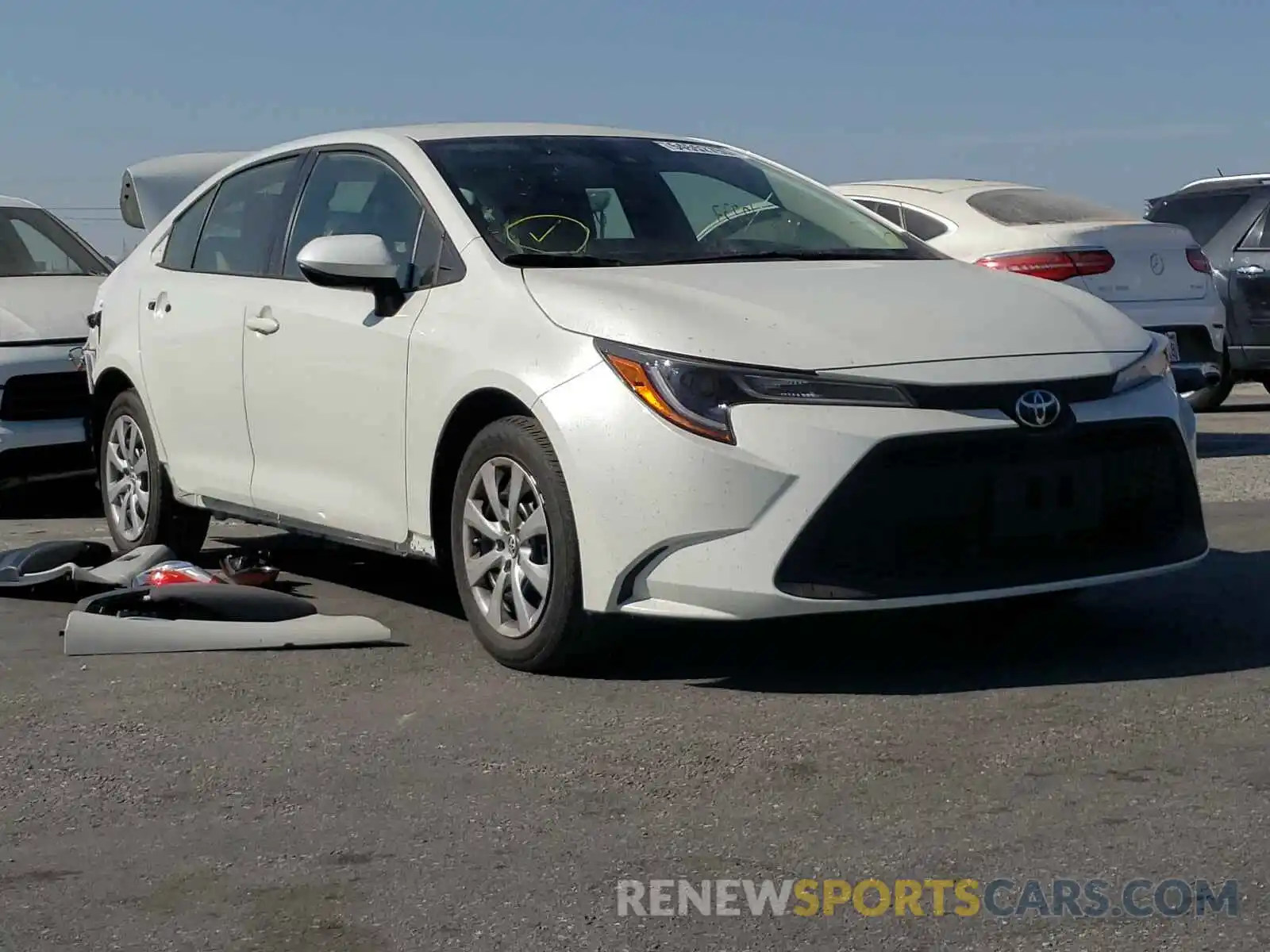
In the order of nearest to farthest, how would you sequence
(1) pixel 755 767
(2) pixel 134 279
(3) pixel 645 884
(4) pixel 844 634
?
(3) pixel 645 884, (1) pixel 755 767, (4) pixel 844 634, (2) pixel 134 279

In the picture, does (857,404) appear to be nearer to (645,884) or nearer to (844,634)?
(844,634)

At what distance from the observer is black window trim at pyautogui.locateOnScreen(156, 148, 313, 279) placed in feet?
22.7

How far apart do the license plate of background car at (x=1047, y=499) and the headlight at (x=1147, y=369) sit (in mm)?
272

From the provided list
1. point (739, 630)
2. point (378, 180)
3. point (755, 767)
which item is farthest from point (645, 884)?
point (378, 180)

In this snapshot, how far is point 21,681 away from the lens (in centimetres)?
570

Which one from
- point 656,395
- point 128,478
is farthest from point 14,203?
point 656,395

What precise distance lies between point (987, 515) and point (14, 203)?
8.16m

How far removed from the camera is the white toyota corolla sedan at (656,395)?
5.00 metres

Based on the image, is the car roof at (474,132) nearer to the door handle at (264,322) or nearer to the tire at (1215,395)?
the door handle at (264,322)

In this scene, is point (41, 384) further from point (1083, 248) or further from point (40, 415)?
point (1083, 248)

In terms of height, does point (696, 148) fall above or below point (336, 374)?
above

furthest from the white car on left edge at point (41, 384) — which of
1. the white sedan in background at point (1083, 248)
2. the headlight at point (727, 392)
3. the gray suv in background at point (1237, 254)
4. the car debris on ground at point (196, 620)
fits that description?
the gray suv in background at point (1237, 254)

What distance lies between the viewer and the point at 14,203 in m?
11.7

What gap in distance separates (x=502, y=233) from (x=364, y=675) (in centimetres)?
138
